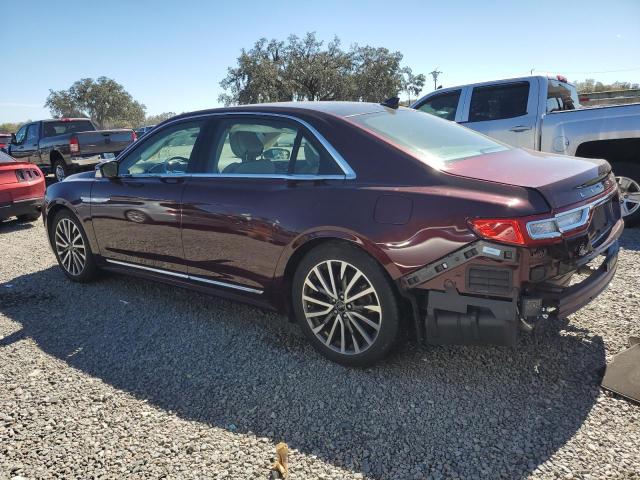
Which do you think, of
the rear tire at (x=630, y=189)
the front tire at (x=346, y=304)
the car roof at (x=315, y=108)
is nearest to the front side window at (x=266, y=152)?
the car roof at (x=315, y=108)

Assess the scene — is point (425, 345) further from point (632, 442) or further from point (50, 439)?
point (50, 439)

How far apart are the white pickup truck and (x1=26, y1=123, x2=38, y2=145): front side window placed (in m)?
11.4

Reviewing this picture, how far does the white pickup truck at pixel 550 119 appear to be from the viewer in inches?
225

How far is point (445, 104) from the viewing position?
7.35 meters

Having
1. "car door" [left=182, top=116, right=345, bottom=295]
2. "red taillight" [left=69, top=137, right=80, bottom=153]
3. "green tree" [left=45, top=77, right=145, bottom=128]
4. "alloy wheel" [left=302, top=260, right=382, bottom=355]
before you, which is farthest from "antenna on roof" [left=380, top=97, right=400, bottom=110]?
"green tree" [left=45, top=77, right=145, bottom=128]

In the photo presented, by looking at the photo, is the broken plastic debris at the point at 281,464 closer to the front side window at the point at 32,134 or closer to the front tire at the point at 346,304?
the front tire at the point at 346,304

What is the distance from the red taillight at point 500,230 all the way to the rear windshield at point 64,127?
13.9m

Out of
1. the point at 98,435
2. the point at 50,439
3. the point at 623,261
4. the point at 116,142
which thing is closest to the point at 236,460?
the point at 98,435

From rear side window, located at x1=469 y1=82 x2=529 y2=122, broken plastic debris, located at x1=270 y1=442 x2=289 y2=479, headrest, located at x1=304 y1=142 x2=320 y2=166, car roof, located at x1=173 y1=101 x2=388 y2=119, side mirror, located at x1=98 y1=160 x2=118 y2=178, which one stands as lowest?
broken plastic debris, located at x1=270 y1=442 x2=289 y2=479

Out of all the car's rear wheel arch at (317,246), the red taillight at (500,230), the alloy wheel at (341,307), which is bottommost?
the alloy wheel at (341,307)

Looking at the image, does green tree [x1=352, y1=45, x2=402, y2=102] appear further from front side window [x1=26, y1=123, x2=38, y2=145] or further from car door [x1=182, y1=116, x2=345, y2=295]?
car door [x1=182, y1=116, x2=345, y2=295]

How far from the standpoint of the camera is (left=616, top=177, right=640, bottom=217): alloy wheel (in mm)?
5789

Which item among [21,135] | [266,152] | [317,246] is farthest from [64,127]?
[317,246]

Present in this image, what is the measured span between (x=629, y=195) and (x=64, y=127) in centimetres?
1383
